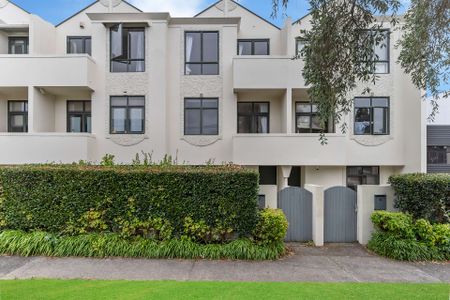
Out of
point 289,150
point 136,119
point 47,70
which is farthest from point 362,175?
point 47,70

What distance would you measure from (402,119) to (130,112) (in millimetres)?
12470

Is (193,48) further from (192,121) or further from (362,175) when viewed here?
(362,175)

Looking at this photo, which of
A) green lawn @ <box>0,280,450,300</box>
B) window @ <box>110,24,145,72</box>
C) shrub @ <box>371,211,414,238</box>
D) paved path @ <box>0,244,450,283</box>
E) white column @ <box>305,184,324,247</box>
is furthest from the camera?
window @ <box>110,24,145,72</box>

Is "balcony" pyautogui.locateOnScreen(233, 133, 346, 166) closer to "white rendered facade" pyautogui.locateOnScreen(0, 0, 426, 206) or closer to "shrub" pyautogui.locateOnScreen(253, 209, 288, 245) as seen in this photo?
"white rendered facade" pyautogui.locateOnScreen(0, 0, 426, 206)

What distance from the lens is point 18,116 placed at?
14289 mm

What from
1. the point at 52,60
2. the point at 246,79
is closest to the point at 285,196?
the point at 246,79

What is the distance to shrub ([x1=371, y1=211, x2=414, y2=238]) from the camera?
7.31 meters

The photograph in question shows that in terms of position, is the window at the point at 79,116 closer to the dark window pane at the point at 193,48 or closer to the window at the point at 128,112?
the window at the point at 128,112

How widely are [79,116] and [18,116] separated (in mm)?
3077

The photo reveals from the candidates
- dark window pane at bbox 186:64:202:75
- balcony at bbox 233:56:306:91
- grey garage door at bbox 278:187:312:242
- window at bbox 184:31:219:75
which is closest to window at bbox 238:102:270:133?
balcony at bbox 233:56:306:91

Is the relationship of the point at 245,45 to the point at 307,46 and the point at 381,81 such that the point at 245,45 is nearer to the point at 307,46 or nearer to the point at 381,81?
the point at 381,81

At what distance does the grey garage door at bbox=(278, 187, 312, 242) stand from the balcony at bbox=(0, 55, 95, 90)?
977cm

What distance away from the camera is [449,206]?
25.4ft

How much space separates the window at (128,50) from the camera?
13164 millimetres
